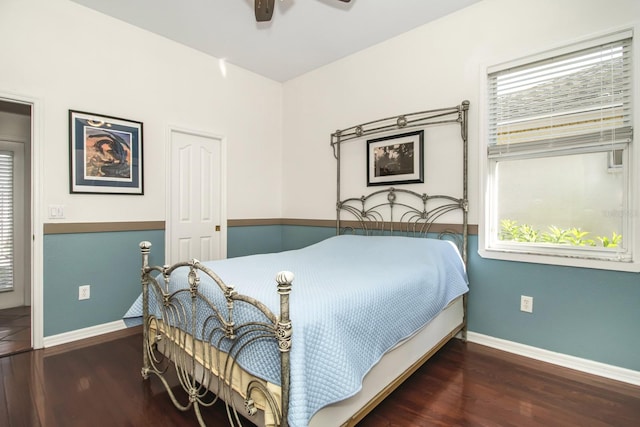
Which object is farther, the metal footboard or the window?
the window

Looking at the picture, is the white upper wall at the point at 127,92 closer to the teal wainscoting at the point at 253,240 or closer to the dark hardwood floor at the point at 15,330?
the teal wainscoting at the point at 253,240

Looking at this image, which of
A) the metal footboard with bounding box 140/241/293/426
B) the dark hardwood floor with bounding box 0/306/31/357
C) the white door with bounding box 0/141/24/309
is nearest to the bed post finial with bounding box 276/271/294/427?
the metal footboard with bounding box 140/241/293/426

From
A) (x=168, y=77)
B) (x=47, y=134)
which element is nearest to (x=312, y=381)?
(x=47, y=134)

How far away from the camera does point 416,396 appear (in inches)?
A: 73.5

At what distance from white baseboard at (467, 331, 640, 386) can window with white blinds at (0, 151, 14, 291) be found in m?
4.82

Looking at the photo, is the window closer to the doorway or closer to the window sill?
the window sill

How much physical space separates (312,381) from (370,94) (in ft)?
9.59

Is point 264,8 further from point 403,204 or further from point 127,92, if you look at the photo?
point 403,204

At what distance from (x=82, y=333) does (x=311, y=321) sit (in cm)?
256

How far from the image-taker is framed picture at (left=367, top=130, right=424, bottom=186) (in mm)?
2940

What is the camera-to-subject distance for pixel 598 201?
2.18 meters

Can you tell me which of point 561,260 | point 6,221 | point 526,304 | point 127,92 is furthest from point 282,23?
point 6,221

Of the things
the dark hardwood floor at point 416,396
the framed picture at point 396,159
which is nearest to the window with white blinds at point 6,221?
the dark hardwood floor at point 416,396

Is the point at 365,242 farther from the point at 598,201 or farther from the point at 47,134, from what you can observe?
the point at 47,134
